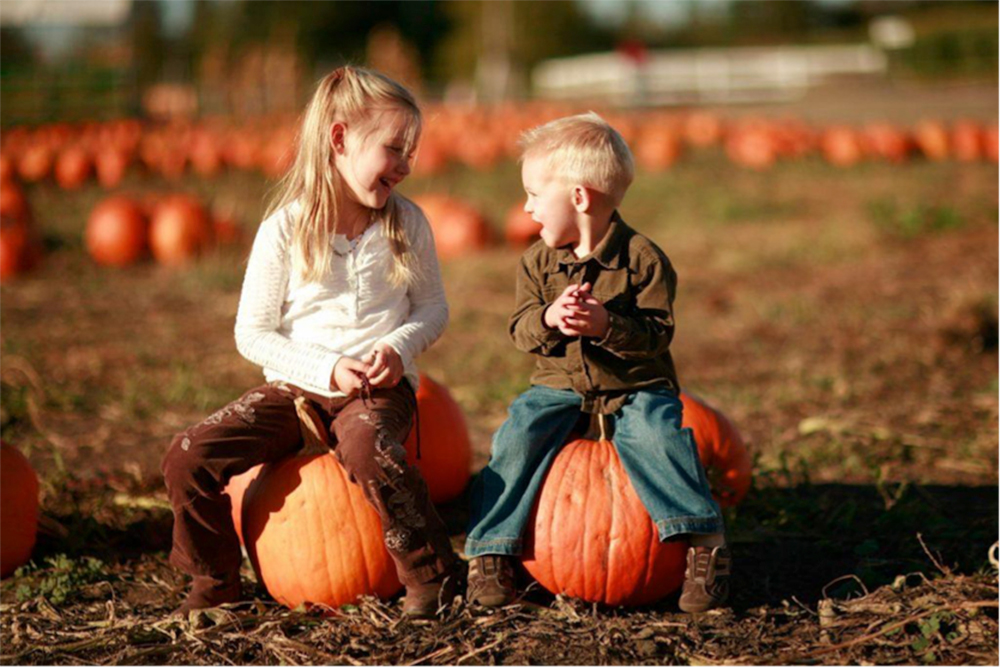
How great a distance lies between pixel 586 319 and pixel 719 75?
36.8 metres

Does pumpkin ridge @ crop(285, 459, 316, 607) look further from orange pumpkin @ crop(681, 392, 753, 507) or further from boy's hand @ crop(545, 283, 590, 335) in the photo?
orange pumpkin @ crop(681, 392, 753, 507)

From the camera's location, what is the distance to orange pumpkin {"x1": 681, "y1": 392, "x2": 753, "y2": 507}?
3.57 m

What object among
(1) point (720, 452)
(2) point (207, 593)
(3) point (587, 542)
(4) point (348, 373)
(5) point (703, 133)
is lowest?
(2) point (207, 593)

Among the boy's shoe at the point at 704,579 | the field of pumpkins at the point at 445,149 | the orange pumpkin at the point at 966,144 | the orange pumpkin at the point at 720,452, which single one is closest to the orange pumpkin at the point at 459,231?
the field of pumpkins at the point at 445,149

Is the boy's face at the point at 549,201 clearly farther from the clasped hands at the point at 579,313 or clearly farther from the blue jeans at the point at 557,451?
the blue jeans at the point at 557,451

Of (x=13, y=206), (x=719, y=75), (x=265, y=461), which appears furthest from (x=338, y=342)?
(x=719, y=75)

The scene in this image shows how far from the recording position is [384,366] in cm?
299

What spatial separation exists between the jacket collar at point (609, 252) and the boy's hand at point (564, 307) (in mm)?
155

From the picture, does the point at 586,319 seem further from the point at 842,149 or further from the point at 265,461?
the point at 842,149

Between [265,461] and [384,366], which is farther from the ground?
[384,366]

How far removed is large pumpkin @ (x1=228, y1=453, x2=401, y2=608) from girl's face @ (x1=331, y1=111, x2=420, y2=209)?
2.52 ft

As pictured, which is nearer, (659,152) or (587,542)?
(587,542)

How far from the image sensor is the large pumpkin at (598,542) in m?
2.97

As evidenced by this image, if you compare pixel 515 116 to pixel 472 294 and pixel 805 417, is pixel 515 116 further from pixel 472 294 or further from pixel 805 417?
pixel 805 417
